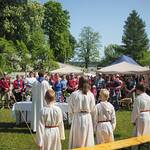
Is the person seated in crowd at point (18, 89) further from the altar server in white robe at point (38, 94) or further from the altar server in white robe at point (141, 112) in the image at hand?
the altar server in white robe at point (141, 112)

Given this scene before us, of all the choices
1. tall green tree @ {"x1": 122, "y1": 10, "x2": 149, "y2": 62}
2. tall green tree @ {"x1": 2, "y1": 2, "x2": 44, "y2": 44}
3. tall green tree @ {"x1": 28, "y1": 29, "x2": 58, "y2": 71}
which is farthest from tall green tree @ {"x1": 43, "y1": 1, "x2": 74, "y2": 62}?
tall green tree @ {"x1": 2, "y1": 2, "x2": 44, "y2": 44}

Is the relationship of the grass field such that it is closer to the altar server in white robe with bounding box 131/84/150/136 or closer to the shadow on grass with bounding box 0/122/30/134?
the shadow on grass with bounding box 0/122/30/134

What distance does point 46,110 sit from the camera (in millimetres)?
8750

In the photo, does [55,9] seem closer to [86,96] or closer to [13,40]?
[13,40]

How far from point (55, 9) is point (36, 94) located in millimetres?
63982

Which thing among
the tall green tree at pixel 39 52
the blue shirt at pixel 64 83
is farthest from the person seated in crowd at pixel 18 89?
the tall green tree at pixel 39 52

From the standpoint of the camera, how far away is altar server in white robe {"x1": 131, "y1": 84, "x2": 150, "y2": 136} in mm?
11164

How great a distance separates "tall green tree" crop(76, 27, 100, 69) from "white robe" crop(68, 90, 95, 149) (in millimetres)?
109057

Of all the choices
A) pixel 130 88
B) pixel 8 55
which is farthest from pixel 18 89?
pixel 8 55

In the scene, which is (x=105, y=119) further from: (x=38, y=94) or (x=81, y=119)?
(x=38, y=94)

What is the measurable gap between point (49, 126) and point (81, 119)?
1.53 m

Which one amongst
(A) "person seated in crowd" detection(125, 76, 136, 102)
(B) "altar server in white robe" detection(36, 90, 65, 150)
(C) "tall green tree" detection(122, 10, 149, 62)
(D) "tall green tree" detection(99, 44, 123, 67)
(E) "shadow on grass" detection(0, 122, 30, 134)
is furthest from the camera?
(D) "tall green tree" detection(99, 44, 123, 67)

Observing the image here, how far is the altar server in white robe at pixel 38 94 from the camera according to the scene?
15.0 metres

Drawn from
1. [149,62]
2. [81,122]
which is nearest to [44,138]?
[81,122]
